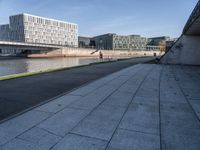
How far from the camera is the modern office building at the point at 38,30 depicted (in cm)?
11697

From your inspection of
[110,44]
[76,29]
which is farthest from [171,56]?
[76,29]

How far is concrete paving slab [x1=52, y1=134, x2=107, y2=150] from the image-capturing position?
3363mm

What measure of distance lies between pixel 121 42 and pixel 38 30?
6010 cm

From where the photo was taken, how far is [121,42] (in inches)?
5369

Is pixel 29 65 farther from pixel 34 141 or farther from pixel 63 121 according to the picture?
pixel 34 141

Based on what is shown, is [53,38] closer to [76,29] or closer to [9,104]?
[76,29]

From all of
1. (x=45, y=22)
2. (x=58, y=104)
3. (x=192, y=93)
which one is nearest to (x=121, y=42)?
(x=45, y=22)

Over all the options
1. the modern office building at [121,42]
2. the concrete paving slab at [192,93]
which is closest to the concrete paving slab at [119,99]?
the concrete paving slab at [192,93]

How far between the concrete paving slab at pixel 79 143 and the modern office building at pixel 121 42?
129056 millimetres

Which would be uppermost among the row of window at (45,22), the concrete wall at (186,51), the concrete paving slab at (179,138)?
the row of window at (45,22)

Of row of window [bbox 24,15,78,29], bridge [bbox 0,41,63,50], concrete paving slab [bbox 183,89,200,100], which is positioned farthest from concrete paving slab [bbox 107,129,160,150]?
row of window [bbox 24,15,78,29]

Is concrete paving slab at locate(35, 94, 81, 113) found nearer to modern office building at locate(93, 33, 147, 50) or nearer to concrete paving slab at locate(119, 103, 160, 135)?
concrete paving slab at locate(119, 103, 160, 135)

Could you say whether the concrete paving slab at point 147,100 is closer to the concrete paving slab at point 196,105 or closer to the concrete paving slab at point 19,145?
the concrete paving slab at point 196,105

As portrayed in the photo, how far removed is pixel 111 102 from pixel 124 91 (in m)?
1.73
